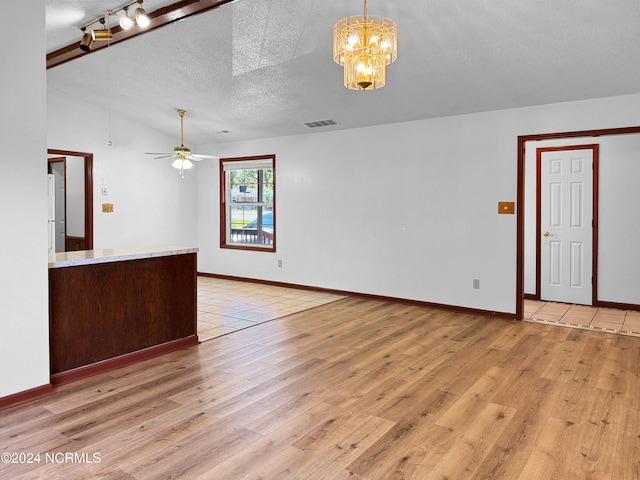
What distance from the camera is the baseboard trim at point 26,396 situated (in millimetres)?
2850

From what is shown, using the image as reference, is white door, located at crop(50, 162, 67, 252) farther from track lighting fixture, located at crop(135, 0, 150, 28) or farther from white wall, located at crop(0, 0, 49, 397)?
white wall, located at crop(0, 0, 49, 397)

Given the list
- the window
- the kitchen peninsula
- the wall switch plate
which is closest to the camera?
the kitchen peninsula

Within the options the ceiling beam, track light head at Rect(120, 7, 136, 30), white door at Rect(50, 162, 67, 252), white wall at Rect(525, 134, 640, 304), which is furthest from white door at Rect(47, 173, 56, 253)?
white wall at Rect(525, 134, 640, 304)

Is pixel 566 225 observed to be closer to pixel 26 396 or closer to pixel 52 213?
pixel 26 396

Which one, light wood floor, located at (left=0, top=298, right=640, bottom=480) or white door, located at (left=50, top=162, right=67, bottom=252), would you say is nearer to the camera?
light wood floor, located at (left=0, top=298, right=640, bottom=480)

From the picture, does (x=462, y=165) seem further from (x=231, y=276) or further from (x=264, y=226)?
(x=231, y=276)

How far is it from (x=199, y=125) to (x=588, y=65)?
16.9 feet

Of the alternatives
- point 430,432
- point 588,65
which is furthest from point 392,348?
point 588,65

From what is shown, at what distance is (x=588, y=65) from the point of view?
4.05 m

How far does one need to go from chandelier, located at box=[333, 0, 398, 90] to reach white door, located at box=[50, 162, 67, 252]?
6607mm

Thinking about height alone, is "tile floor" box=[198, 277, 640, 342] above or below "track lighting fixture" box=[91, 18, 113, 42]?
below

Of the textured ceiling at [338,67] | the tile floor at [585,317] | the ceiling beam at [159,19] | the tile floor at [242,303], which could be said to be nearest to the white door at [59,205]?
the textured ceiling at [338,67]

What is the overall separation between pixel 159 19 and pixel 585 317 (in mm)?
5503

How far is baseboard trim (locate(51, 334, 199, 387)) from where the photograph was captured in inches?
128
